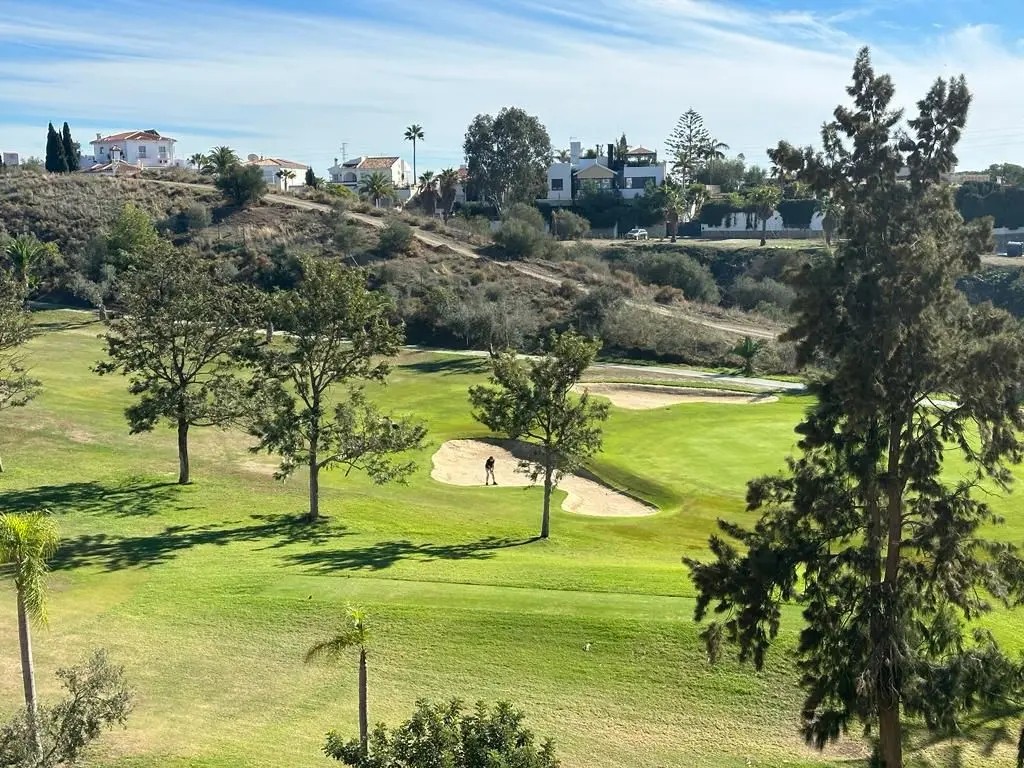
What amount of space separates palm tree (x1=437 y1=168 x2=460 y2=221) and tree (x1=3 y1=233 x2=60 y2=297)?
63387 mm

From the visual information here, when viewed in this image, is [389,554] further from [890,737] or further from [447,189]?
[447,189]

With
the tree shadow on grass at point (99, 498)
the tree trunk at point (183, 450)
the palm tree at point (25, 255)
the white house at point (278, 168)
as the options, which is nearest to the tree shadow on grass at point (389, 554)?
the tree shadow on grass at point (99, 498)

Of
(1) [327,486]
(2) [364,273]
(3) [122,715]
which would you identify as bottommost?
(1) [327,486]

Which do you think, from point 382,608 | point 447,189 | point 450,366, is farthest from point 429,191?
point 382,608

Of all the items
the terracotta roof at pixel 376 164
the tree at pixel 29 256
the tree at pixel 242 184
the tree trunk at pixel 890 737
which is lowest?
the tree trunk at pixel 890 737

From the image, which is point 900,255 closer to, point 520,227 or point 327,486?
point 327,486

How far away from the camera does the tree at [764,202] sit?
5187 inches

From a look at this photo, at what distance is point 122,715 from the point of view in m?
15.6

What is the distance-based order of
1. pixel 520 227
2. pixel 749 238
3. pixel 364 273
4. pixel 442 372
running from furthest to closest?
pixel 749 238 → pixel 520 227 → pixel 442 372 → pixel 364 273

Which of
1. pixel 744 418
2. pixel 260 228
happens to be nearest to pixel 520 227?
pixel 260 228

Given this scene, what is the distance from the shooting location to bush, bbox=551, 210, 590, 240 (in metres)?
133

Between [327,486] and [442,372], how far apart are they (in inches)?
1099

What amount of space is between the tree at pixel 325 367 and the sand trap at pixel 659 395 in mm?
26041

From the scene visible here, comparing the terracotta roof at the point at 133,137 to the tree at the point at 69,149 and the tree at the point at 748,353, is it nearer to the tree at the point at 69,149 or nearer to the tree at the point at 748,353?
the tree at the point at 69,149
